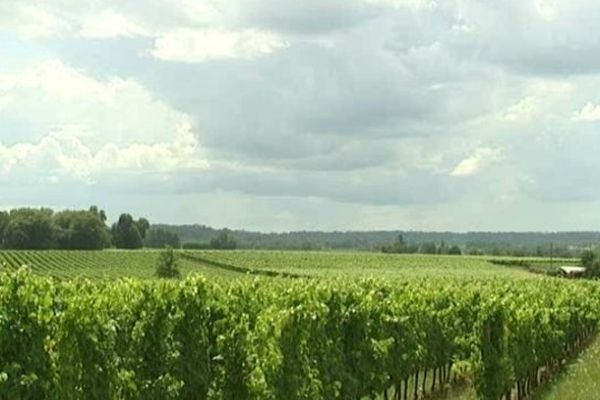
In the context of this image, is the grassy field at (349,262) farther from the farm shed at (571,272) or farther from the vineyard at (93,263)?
the vineyard at (93,263)

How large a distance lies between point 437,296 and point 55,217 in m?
117

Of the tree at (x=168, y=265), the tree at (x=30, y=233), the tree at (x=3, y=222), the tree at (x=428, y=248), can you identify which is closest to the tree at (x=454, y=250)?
the tree at (x=428, y=248)

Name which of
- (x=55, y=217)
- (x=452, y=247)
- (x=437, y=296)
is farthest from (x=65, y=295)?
(x=452, y=247)

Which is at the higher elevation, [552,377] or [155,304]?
[155,304]

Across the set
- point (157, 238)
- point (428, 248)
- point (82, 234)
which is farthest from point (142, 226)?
point (428, 248)

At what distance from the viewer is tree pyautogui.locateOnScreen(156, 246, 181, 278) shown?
93688 millimetres

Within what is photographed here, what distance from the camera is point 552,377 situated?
2995cm

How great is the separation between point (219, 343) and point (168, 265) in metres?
81.1

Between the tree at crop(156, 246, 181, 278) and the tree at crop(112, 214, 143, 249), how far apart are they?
52445 mm

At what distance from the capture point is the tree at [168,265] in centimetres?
9369

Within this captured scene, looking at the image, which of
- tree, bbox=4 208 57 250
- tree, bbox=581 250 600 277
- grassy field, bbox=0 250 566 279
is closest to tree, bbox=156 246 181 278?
grassy field, bbox=0 250 566 279

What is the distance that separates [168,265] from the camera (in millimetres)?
95562

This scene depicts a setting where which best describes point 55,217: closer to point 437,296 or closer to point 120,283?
point 437,296

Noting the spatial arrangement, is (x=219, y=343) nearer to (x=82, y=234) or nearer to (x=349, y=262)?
(x=349, y=262)
